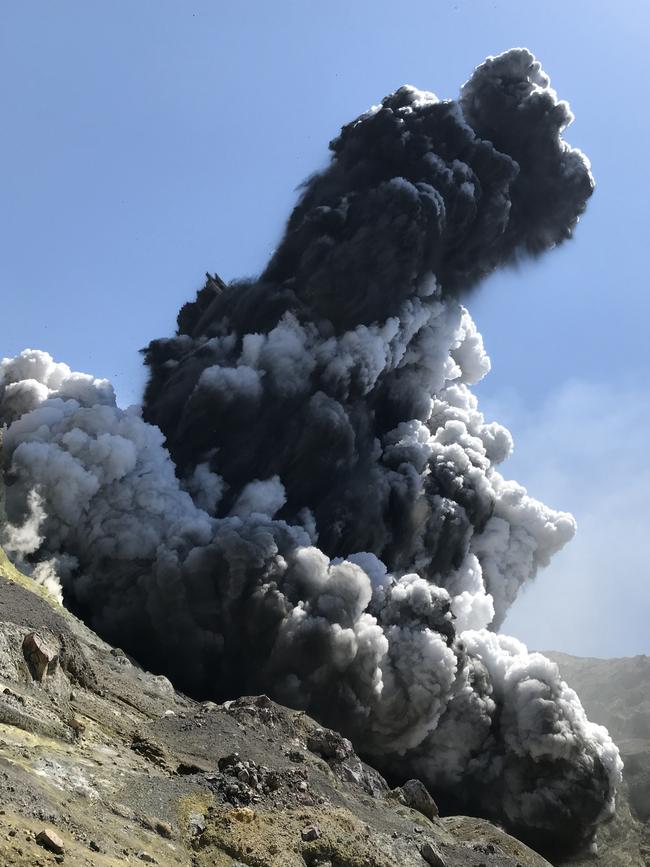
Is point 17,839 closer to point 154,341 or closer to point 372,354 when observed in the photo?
point 372,354

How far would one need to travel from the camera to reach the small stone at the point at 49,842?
62.6ft

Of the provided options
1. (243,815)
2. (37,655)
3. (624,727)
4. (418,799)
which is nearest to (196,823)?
(243,815)

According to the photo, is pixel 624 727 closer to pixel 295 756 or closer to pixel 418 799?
pixel 418 799

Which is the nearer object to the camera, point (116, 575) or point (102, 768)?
point (102, 768)

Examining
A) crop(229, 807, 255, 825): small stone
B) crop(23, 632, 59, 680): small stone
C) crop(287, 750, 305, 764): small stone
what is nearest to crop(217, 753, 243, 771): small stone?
crop(229, 807, 255, 825): small stone

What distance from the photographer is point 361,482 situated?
307ft

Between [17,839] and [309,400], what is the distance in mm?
74767

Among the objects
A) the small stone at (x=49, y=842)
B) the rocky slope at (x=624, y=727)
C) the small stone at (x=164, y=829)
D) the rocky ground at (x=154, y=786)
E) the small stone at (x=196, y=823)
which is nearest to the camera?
the small stone at (x=49, y=842)

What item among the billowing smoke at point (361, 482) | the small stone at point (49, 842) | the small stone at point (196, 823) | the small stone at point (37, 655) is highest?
the billowing smoke at point (361, 482)

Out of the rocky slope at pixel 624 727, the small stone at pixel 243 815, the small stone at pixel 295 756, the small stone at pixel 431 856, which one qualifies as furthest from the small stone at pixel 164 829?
the rocky slope at pixel 624 727

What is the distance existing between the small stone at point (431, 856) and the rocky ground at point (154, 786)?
0.06m

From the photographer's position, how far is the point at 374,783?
161ft

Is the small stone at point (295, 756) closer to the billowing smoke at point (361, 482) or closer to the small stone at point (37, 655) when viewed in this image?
the small stone at point (37, 655)

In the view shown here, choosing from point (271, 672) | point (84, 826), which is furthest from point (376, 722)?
point (84, 826)
